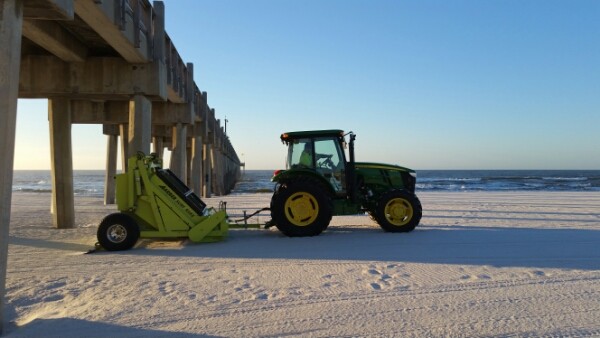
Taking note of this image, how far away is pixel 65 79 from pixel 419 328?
9.45m

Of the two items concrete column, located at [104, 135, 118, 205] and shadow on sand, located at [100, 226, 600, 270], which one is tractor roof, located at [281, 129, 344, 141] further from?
concrete column, located at [104, 135, 118, 205]

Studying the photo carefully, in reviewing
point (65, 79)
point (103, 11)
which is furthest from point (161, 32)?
point (103, 11)

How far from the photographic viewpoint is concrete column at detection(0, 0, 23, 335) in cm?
404

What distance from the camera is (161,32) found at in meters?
10.9

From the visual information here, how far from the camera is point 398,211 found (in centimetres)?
1019

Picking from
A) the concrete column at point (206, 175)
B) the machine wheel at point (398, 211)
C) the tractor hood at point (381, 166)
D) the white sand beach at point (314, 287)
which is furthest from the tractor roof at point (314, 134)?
the concrete column at point (206, 175)

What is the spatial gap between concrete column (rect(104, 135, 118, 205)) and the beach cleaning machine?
12757 mm

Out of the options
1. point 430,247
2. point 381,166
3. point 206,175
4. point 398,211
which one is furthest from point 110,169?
point 430,247

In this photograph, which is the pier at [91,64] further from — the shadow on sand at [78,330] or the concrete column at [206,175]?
the concrete column at [206,175]

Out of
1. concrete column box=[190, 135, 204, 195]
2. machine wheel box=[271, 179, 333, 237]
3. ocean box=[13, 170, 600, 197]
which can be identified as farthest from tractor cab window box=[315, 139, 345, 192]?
ocean box=[13, 170, 600, 197]

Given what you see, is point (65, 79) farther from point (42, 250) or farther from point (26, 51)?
point (42, 250)

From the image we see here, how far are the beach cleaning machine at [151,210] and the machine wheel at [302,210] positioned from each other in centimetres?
140

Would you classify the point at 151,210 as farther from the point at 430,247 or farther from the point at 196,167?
the point at 196,167

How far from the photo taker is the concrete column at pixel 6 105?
4.04 meters
